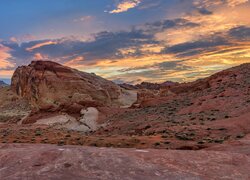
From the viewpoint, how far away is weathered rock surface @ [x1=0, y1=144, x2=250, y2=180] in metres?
10.0

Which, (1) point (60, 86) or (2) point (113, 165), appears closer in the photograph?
(2) point (113, 165)

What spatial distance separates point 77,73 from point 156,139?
41855 mm

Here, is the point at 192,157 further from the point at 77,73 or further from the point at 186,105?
the point at 77,73

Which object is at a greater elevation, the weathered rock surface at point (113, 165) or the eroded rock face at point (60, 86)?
the eroded rock face at point (60, 86)

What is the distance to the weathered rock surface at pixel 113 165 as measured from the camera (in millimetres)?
10008

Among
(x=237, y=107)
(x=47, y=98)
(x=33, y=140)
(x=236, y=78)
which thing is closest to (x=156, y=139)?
(x=33, y=140)

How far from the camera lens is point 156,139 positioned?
19469 millimetres

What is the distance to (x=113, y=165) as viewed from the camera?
34.7 ft

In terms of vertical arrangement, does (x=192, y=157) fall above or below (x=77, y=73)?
below

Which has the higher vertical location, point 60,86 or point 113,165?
point 60,86

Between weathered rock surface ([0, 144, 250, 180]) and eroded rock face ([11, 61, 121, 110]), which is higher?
eroded rock face ([11, 61, 121, 110])

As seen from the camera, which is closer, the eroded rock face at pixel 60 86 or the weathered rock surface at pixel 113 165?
the weathered rock surface at pixel 113 165

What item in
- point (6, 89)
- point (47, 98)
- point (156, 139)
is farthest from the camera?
point (6, 89)

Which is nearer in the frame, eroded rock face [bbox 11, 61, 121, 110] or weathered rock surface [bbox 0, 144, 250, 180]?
weathered rock surface [bbox 0, 144, 250, 180]
